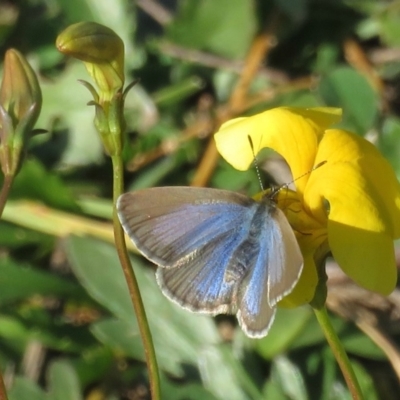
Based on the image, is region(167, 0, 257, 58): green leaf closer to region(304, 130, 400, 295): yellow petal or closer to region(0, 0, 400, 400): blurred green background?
region(0, 0, 400, 400): blurred green background

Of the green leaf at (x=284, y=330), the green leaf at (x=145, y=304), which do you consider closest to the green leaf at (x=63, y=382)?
the green leaf at (x=145, y=304)

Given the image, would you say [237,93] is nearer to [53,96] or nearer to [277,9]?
[277,9]

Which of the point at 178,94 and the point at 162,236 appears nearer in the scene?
the point at 162,236

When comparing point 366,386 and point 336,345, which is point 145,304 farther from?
point 336,345

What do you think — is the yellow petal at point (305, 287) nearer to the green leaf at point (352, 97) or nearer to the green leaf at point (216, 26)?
the green leaf at point (352, 97)

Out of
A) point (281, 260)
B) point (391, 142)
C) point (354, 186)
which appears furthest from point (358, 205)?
point (391, 142)

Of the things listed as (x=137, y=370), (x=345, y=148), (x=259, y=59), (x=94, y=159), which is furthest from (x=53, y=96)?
(x=345, y=148)
